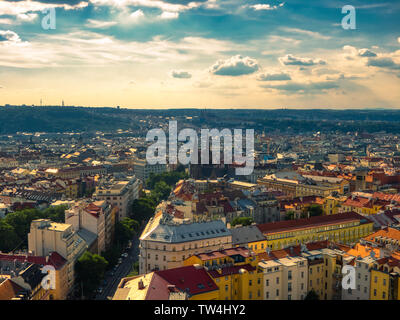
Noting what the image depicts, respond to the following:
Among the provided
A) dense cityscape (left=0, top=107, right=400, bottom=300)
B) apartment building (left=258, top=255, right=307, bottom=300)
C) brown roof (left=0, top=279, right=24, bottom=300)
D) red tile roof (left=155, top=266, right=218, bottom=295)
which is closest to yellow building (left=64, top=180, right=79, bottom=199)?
dense cityscape (left=0, top=107, right=400, bottom=300)

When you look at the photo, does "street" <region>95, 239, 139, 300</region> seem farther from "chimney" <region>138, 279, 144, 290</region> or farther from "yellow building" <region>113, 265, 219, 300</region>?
"chimney" <region>138, 279, 144, 290</region>

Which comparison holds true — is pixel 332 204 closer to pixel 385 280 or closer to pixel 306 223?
pixel 306 223

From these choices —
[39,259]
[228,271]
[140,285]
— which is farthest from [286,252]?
[39,259]

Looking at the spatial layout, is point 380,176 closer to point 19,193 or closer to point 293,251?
point 293,251

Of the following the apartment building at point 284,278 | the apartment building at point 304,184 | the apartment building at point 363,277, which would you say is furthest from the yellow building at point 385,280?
the apartment building at point 304,184

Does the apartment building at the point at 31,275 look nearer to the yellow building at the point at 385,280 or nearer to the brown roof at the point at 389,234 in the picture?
the yellow building at the point at 385,280
